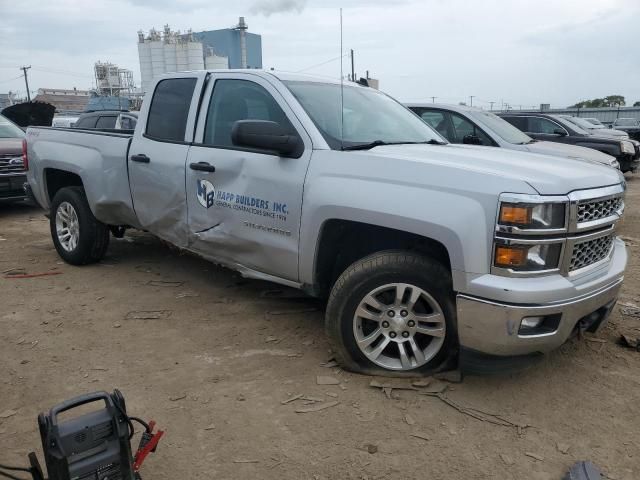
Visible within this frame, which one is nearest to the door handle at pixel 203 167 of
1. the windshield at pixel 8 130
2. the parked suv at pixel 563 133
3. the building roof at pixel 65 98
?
the windshield at pixel 8 130

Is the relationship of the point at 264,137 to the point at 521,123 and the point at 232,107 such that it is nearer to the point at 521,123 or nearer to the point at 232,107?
the point at 232,107

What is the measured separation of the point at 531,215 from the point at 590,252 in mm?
622

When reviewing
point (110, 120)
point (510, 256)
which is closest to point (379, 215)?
point (510, 256)

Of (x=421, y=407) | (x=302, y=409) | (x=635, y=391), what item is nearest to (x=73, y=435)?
(x=302, y=409)

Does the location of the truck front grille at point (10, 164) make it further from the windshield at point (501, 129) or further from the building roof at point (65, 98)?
the building roof at point (65, 98)

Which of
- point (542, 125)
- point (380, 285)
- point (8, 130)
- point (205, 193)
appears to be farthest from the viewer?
point (542, 125)

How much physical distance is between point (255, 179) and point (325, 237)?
2.24 ft

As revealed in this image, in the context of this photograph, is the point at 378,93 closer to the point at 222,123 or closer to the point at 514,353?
the point at 222,123

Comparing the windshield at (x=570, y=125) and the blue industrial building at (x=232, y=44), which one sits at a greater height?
the blue industrial building at (x=232, y=44)

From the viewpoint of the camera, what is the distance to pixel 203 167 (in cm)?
396

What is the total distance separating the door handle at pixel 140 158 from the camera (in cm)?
446

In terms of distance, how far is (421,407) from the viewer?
298 centimetres

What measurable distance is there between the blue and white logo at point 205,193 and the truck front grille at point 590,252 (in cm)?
247

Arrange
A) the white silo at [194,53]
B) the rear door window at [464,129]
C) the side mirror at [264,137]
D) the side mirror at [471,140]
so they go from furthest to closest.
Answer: the white silo at [194,53] < the rear door window at [464,129] < the side mirror at [471,140] < the side mirror at [264,137]
